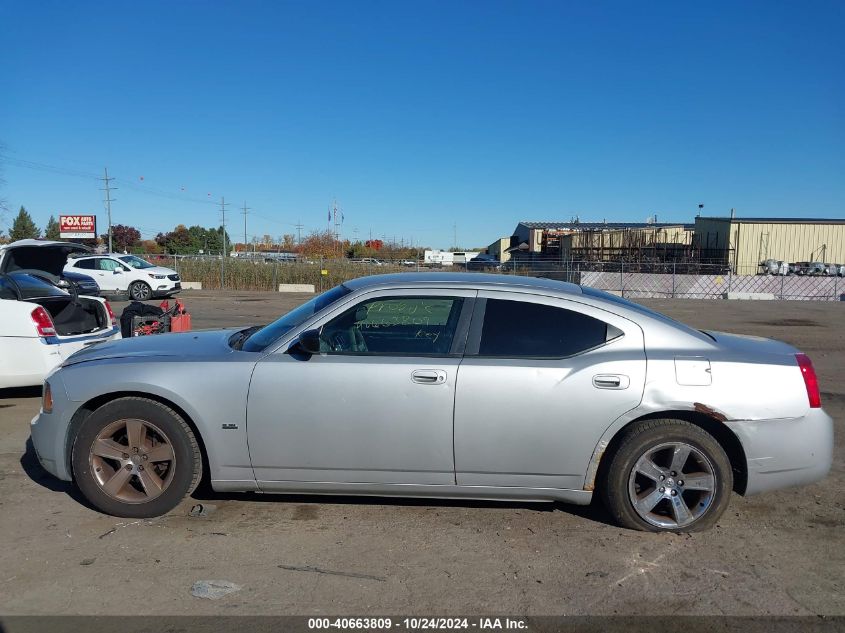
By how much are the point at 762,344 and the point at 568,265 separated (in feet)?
101

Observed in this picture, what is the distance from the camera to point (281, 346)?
4.11 meters

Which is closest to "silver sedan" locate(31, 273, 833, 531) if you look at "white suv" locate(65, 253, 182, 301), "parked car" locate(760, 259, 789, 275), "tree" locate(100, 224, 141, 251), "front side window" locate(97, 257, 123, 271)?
"white suv" locate(65, 253, 182, 301)

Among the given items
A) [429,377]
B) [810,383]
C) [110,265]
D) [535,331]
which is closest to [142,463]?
[429,377]

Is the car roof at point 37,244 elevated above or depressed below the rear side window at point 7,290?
above

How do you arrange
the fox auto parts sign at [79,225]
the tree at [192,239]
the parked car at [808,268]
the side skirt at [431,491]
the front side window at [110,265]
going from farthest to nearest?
the tree at [192,239]
the fox auto parts sign at [79,225]
the parked car at [808,268]
the front side window at [110,265]
the side skirt at [431,491]

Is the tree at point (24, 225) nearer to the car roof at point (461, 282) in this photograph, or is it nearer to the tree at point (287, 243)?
the tree at point (287, 243)

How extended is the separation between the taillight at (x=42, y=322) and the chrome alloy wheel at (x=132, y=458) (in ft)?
10.3

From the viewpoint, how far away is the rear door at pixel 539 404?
3.89 meters

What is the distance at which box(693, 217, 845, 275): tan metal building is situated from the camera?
41.2 m

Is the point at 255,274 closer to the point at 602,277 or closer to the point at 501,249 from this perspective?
the point at 602,277

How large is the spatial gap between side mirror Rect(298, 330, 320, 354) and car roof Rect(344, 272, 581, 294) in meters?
0.51

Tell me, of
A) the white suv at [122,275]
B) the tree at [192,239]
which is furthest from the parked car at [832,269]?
the tree at [192,239]

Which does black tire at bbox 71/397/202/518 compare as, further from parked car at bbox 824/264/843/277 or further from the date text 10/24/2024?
parked car at bbox 824/264/843/277

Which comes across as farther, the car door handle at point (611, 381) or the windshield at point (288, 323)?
the windshield at point (288, 323)
